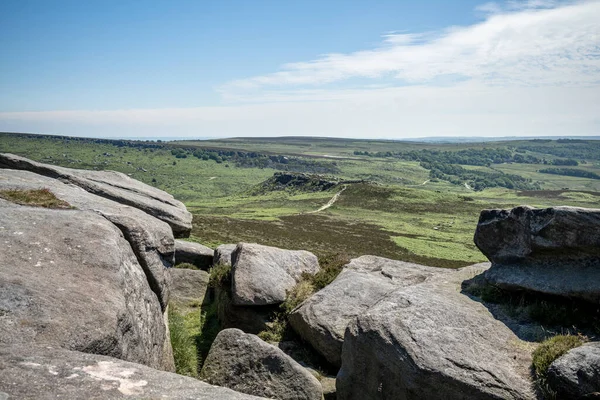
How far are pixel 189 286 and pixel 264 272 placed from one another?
6.32 m

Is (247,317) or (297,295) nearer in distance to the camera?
(247,317)

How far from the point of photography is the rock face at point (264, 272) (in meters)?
18.4

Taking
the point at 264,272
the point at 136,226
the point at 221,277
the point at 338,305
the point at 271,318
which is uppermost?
the point at 136,226

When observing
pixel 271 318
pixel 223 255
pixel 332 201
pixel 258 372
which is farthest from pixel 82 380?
pixel 332 201

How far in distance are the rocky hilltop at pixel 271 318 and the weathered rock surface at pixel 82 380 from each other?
0.10 ft

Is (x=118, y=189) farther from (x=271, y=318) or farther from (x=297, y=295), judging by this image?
(x=297, y=295)

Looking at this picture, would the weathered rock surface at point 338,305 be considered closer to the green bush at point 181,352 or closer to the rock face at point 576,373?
the green bush at point 181,352

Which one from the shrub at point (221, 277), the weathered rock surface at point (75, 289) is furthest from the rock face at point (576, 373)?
the shrub at point (221, 277)

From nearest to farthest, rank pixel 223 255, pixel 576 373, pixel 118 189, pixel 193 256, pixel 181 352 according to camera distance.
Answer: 1. pixel 576 373
2. pixel 181 352
3. pixel 118 189
4. pixel 223 255
5. pixel 193 256

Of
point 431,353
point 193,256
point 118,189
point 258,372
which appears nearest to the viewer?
point 431,353

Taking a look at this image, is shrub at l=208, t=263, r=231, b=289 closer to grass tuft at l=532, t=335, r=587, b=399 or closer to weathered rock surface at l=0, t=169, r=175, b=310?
weathered rock surface at l=0, t=169, r=175, b=310

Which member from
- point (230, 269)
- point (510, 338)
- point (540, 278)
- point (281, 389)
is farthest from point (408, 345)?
point (230, 269)

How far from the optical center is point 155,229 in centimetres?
1623

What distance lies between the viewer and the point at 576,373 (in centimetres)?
966
